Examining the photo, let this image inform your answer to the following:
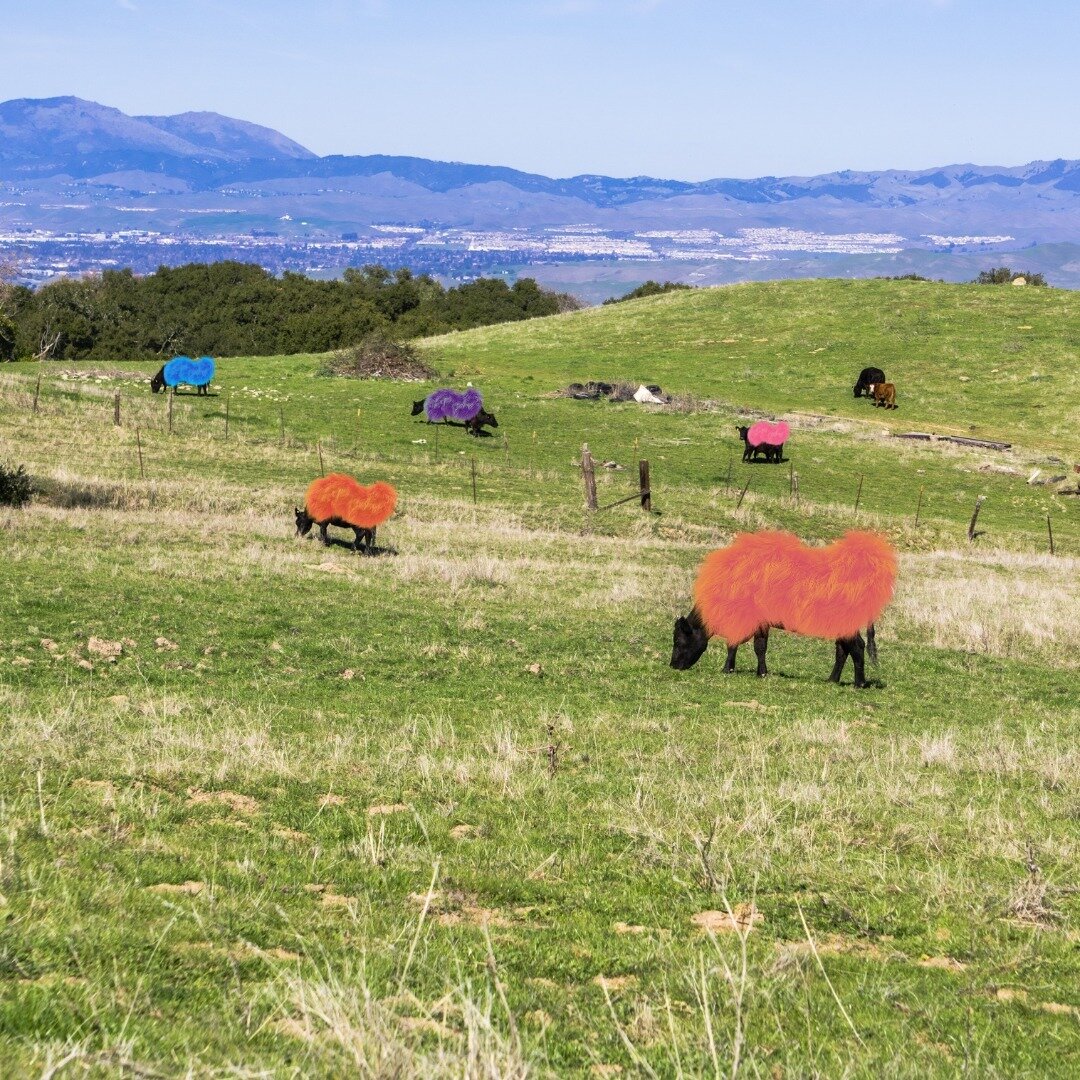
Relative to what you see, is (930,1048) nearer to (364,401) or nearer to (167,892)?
(167,892)

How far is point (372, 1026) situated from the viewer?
4.58m

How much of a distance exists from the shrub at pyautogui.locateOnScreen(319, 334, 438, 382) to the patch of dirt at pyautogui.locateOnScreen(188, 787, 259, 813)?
183 feet

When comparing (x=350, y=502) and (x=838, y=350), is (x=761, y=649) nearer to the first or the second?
(x=350, y=502)

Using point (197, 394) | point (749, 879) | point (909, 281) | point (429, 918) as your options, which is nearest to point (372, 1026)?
point (429, 918)

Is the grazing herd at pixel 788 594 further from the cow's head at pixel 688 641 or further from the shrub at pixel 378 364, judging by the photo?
the shrub at pixel 378 364

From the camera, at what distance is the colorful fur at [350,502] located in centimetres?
2644

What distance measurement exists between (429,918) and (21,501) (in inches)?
1004

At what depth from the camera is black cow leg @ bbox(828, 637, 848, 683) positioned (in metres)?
17.4

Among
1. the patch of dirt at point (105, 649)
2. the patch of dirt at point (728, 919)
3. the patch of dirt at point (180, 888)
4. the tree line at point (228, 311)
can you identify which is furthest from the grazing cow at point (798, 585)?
the tree line at point (228, 311)

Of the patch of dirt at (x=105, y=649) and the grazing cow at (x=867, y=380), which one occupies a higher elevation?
the grazing cow at (x=867, y=380)

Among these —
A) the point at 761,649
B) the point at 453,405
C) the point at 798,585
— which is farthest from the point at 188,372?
the point at 798,585

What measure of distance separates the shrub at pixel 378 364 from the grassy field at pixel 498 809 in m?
30.4

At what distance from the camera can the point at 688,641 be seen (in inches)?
699

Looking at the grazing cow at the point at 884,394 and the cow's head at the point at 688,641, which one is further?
the grazing cow at the point at 884,394
